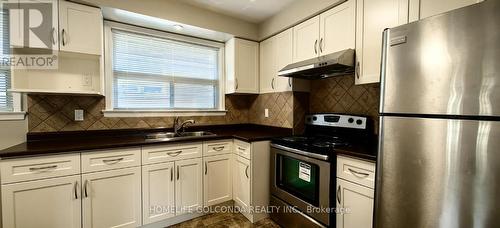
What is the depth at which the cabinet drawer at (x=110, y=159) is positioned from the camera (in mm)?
1704

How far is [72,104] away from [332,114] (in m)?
2.68

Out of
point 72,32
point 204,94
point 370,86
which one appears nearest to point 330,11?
point 370,86

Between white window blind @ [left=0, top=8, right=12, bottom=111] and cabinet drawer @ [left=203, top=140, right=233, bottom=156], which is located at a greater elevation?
white window blind @ [left=0, top=8, right=12, bottom=111]

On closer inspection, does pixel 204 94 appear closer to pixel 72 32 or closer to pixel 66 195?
pixel 72 32

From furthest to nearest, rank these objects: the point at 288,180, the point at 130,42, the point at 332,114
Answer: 1. the point at 130,42
2. the point at 332,114
3. the point at 288,180

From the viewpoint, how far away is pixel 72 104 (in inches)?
83.4

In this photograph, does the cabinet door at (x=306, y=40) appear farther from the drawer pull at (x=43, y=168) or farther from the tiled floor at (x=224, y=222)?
the drawer pull at (x=43, y=168)

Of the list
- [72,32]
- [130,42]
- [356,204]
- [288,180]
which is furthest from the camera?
[130,42]

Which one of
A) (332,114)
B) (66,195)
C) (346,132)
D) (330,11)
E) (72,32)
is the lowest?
(66,195)

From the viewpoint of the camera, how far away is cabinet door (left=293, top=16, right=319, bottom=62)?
2.12 meters

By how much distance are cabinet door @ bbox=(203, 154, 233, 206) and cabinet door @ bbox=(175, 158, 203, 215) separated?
0.07 m

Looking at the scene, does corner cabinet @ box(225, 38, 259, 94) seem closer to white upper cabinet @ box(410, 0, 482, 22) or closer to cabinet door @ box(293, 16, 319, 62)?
cabinet door @ box(293, 16, 319, 62)

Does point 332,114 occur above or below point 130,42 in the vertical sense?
below

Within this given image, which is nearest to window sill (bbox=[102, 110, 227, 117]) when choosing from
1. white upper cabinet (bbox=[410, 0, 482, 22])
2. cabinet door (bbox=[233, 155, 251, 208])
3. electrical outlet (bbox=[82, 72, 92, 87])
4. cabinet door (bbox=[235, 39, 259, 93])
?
electrical outlet (bbox=[82, 72, 92, 87])
